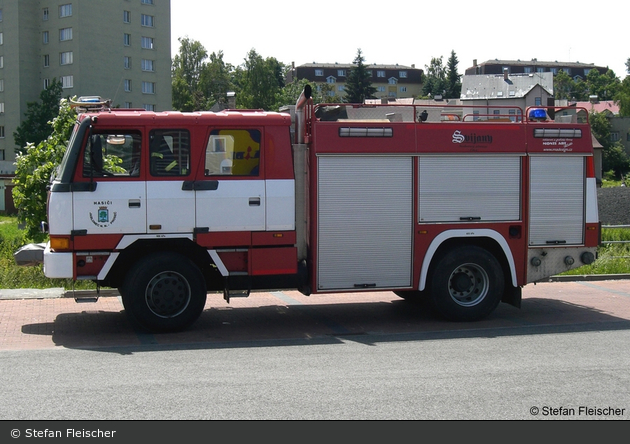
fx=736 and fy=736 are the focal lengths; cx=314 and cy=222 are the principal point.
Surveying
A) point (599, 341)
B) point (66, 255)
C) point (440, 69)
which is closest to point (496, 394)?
point (599, 341)

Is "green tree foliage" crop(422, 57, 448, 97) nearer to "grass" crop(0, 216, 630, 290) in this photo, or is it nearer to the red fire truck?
"grass" crop(0, 216, 630, 290)

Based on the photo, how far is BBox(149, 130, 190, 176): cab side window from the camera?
Answer: 373 inches

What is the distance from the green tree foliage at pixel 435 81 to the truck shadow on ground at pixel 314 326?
99571 mm

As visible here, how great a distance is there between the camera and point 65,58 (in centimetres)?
6812

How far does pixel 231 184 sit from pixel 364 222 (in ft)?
6.26

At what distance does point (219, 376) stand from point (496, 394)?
8.90 feet

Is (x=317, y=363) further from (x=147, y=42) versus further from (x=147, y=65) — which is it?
(x=147, y=42)

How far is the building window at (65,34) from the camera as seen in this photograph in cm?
6769

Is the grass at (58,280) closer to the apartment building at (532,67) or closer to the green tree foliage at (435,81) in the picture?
the green tree foliage at (435,81)

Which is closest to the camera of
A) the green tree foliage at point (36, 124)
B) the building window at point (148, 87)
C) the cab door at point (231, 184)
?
the cab door at point (231, 184)

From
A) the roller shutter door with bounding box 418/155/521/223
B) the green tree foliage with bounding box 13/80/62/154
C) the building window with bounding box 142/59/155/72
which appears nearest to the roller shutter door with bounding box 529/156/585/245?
the roller shutter door with bounding box 418/155/521/223

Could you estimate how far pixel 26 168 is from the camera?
14961mm

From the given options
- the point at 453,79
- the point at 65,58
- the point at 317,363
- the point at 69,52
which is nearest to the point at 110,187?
the point at 317,363

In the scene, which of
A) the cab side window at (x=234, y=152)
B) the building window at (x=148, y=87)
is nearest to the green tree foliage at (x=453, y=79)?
the building window at (x=148, y=87)
